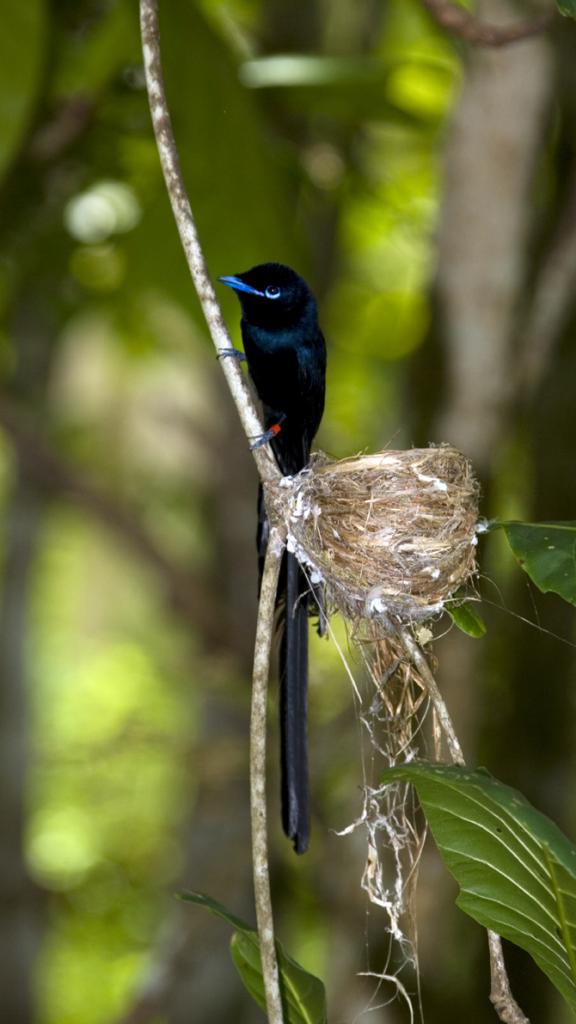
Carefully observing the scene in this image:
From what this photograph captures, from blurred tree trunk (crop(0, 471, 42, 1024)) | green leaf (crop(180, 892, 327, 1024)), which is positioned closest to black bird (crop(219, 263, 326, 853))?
green leaf (crop(180, 892, 327, 1024))

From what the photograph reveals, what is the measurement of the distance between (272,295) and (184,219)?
44.6 inches

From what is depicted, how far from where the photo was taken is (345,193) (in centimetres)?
447

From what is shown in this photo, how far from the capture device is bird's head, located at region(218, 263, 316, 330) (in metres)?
2.78

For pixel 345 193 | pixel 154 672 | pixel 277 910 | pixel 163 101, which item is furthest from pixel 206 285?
pixel 154 672

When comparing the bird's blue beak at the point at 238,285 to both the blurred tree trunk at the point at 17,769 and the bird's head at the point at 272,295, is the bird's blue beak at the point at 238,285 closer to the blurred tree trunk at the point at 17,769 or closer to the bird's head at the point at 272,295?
the bird's head at the point at 272,295

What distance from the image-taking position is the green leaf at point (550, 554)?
1.61 metres

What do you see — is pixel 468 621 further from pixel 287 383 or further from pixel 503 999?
pixel 287 383

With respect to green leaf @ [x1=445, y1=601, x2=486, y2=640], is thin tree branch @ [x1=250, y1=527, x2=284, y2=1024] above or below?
below

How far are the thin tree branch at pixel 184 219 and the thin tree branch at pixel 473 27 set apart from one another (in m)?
0.78

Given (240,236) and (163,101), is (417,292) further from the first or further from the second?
(163,101)

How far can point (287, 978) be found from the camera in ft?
5.48

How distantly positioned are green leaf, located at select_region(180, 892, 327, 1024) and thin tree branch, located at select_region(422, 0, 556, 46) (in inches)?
66.4

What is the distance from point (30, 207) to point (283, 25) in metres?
1.36

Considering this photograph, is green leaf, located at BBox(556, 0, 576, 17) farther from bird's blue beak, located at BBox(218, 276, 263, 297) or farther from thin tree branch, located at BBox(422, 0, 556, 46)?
bird's blue beak, located at BBox(218, 276, 263, 297)
